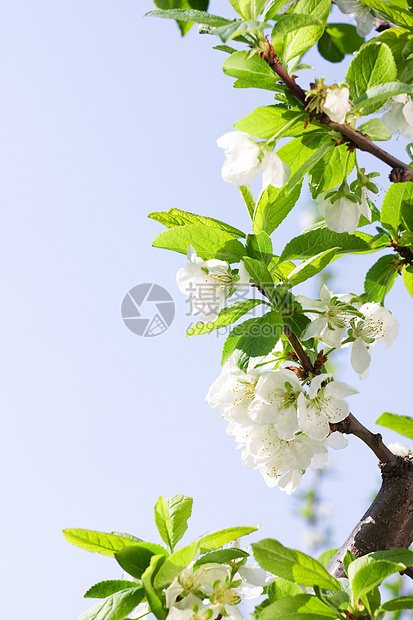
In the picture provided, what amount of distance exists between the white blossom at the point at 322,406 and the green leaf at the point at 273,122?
0.43 m

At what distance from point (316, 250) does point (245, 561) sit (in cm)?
57

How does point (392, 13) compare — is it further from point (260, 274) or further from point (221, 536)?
point (221, 536)

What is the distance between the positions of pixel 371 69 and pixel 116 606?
974mm

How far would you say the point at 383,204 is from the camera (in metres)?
1.15

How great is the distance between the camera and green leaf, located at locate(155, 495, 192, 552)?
97 centimetres

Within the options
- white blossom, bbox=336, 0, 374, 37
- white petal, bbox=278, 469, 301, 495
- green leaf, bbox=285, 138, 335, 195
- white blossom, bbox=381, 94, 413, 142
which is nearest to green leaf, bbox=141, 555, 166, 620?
white petal, bbox=278, 469, 301, 495

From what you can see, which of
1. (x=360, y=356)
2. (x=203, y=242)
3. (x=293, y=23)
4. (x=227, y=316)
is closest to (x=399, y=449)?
(x=360, y=356)

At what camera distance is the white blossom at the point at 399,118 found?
47.1 inches

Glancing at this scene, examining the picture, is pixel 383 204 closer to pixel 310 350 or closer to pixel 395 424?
pixel 310 350

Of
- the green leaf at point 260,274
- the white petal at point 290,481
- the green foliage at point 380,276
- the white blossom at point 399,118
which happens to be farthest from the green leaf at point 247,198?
the white petal at point 290,481

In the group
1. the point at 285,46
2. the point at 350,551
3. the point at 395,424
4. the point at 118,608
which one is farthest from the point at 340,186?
the point at 118,608

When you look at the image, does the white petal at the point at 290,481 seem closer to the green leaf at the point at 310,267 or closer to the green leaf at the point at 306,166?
the green leaf at the point at 310,267

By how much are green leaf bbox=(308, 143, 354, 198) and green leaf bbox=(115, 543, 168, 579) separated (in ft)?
2.47

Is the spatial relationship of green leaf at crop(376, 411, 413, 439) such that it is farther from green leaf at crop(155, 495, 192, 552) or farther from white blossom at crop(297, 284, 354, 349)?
green leaf at crop(155, 495, 192, 552)
